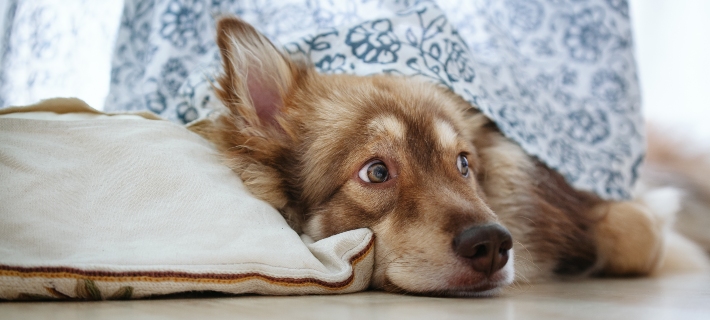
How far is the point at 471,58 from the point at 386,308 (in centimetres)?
148

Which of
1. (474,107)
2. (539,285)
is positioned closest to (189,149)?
(474,107)

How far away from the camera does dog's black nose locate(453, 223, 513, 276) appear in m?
1.67

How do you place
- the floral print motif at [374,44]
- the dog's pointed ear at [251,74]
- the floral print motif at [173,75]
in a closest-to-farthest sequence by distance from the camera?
the dog's pointed ear at [251,74] < the floral print motif at [374,44] < the floral print motif at [173,75]

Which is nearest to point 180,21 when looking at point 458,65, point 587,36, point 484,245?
point 458,65

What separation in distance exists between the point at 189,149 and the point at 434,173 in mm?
807

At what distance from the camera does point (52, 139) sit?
177 cm

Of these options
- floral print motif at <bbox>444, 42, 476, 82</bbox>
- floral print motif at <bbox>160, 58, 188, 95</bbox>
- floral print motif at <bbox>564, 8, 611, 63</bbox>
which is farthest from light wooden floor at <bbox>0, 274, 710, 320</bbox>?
floral print motif at <bbox>564, 8, 611, 63</bbox>

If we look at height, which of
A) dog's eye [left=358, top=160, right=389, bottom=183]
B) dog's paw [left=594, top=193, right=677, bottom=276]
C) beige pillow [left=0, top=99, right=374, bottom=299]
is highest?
beige pillow [left=0, top=99, right=374, bottom=299]

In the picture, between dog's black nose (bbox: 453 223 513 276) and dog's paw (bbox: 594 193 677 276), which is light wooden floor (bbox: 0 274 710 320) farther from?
dog's paw (bbox: 594 193 677 276)

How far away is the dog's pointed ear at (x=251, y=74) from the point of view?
2.16 m

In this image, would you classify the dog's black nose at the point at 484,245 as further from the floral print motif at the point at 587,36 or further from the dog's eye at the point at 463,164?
the floral print motif at the point at 587,36

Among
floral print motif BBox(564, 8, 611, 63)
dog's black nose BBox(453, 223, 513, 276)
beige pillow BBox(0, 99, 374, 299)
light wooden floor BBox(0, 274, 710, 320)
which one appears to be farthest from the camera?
floral print motif BBox(564, 8, 611, 63)

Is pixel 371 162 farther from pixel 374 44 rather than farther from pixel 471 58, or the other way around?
pixel 471 58

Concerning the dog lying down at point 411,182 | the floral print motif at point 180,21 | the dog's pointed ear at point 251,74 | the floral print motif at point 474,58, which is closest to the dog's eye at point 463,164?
the dog lying down at point 411,182
